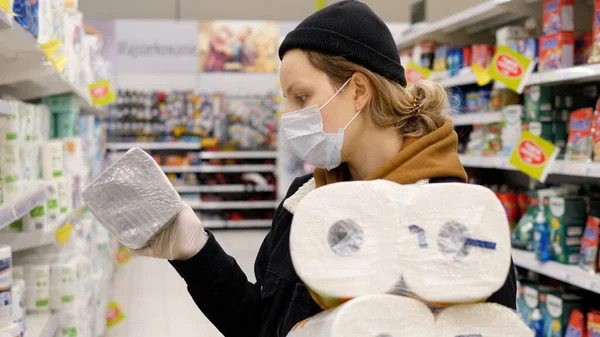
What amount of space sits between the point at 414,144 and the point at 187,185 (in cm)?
902

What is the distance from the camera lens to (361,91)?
1430mm

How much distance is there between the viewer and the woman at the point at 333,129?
1.34 meters

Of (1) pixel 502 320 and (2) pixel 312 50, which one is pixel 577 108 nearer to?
(2) pixel 312 50

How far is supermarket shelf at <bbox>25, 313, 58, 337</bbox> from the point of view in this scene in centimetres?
243

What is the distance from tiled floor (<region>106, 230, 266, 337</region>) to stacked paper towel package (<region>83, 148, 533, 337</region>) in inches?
153

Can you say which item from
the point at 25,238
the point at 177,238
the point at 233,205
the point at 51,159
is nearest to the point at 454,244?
the point at 177,238

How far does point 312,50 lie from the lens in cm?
138

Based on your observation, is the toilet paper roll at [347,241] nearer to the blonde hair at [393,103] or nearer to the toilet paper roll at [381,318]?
the toilet paper roll at [381,318]

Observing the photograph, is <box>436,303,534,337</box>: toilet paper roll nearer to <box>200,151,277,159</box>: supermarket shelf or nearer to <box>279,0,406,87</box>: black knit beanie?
<box>279,0,406,87</box>: black knit beanie

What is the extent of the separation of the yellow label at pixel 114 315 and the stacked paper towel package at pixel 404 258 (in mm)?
3544

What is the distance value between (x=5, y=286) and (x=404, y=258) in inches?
49.5

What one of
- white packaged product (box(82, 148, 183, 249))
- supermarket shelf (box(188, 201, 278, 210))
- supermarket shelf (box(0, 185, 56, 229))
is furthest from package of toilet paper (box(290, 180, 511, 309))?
supermarket shelf (box(188, 201, 278, 210))

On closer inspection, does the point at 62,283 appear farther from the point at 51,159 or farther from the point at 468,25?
the point at 468,25

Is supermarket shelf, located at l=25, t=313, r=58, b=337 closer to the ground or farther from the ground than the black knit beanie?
closer to the ground
